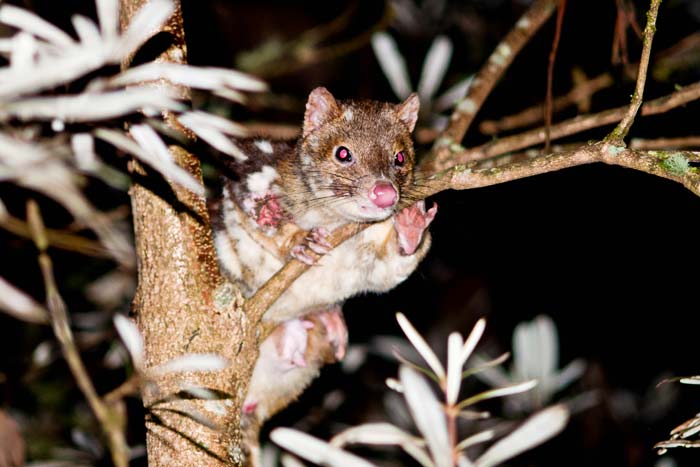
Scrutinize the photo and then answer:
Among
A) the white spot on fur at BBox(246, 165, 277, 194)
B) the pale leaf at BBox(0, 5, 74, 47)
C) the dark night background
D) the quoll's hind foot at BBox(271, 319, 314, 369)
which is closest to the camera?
the pale leaf at BBox(0, 5, 74, 47)

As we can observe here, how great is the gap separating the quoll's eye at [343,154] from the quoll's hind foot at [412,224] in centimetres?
38

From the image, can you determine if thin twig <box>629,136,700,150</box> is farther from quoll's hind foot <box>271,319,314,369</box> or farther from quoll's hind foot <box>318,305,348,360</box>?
quoll's hind foot <box>271,319,314,369</box>

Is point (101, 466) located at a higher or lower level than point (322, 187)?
lower

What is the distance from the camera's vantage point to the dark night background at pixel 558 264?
4.79 metres

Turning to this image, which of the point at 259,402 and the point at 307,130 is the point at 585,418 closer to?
the point at 259,402

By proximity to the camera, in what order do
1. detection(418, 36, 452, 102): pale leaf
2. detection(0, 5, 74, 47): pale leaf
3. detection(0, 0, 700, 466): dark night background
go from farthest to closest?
detection(0, 0, 700, 466): dark night background
detection(418, 36, 452, 102): pale leaf
detection(0, 5, 74, 47): pale leaf

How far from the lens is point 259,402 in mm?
3451

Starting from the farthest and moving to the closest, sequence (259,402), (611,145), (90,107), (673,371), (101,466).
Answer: (673,371) < (101,466) < (259,402) < (611,145) < (90,107)

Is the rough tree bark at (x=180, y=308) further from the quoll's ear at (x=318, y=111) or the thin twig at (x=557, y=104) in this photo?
the thin twig at (x=557, y=104)

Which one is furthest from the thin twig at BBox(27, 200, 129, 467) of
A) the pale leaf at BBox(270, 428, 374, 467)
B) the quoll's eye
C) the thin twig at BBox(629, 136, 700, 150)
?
the thin twig at BBox(629, 136, 700, 150)

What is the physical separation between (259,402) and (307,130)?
134cm

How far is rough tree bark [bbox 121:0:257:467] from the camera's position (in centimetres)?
211

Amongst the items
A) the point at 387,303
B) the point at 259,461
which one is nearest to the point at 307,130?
the point at 259,461

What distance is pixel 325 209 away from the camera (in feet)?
9.70
